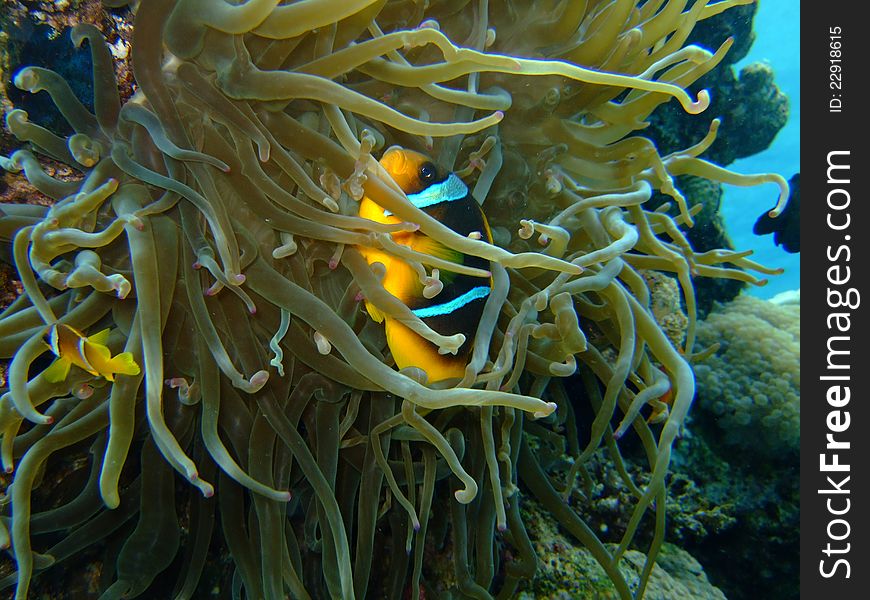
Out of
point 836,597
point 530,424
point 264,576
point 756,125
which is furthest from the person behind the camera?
point 756,125

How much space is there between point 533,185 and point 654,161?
35 centimetres

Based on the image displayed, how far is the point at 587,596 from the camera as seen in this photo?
2131 millimetres

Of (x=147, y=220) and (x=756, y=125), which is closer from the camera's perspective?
(x=147, y=220)

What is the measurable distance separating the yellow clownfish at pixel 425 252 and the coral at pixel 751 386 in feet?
11.2

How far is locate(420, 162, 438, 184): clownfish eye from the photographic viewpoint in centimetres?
120

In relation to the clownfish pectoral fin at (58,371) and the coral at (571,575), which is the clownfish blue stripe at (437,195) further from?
the coral at (571,575)

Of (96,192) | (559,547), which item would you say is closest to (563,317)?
(96,192)

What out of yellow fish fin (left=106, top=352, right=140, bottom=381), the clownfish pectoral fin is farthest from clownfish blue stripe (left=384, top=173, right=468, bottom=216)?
the clownfish pectoral fin

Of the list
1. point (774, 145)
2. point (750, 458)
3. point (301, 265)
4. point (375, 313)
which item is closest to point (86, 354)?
point (301, 265)

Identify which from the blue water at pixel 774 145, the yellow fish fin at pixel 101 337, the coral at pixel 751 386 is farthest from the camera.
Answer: the blue water at pixel 774 145

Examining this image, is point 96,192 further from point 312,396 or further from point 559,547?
point 559,547

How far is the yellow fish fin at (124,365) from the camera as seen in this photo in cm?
103

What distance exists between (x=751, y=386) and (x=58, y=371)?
4.26 m

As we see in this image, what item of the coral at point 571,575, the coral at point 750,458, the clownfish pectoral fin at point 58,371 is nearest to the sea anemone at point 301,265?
the clownfish pectoral fin at point 58,371
